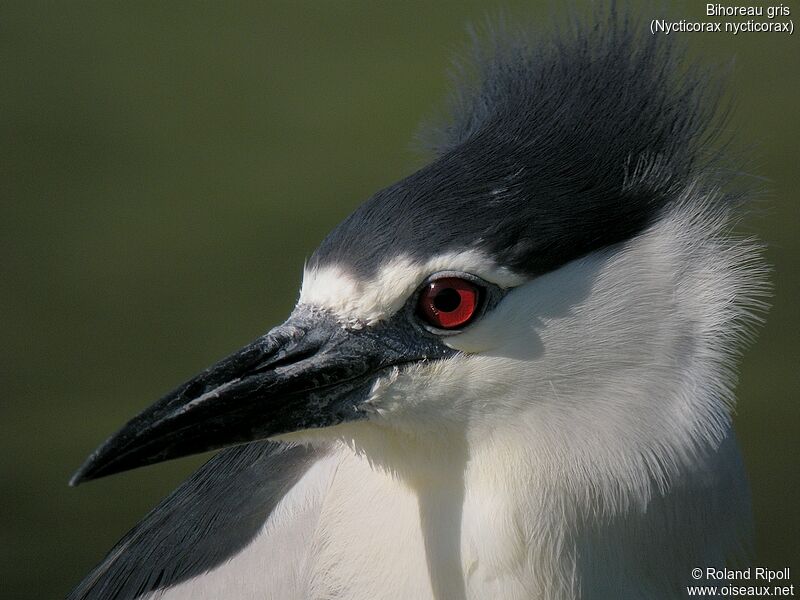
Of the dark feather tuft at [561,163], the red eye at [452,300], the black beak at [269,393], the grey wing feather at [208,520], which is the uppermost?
the dark feather tuft at [561,163]

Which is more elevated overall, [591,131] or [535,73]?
[535,73]

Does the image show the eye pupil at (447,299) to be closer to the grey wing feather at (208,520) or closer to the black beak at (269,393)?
the black beak at (269,393)

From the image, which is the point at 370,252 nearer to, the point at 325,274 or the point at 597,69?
the point at 325,274

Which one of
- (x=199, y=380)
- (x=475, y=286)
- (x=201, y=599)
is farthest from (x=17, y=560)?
(x=475, y=286)

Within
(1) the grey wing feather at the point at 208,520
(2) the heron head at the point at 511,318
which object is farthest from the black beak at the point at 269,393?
(1) the grey wing feather at the point at 208,520

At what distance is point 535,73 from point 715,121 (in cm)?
21

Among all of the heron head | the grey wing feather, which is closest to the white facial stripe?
the heron head

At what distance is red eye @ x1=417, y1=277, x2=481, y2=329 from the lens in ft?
3.29

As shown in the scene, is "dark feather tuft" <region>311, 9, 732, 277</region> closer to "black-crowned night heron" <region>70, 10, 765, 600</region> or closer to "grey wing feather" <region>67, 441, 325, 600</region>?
"black-crowned night heron" <region>70, 10, 765, 600</region>

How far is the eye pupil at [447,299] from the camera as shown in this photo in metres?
1.00

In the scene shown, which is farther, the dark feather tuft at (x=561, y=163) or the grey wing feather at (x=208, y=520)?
the grey wing feather at (x=208, y=520)

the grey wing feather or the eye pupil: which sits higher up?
the eye pupil

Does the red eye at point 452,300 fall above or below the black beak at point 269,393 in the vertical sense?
above

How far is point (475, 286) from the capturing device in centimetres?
100
